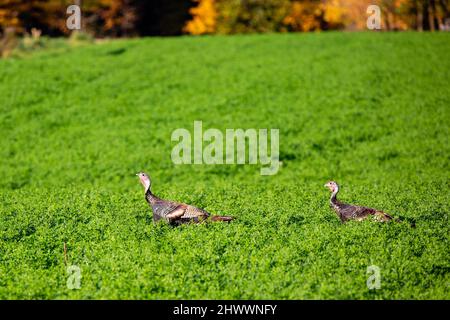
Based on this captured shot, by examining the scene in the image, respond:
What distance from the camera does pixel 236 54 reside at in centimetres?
3061

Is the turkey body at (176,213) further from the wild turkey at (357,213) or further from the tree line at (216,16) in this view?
the tree line at (216,16)

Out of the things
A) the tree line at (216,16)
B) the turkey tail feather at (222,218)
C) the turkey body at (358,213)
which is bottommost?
the turkey tail feather at (222,218)

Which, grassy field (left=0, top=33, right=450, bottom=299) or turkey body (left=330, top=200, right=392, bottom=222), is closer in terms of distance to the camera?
grassy field (left=0, top=33, right=450, bottom=299)

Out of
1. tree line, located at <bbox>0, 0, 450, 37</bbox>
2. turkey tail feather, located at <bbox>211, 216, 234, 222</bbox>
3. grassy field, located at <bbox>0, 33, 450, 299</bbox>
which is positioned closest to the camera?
grassy field, located at <bbox>0, 33, 450, 299</bbox>

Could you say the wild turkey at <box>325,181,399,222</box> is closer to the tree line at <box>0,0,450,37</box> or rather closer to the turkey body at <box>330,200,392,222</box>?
the turkey body at <box>330,200,392,222</box>

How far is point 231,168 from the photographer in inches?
701

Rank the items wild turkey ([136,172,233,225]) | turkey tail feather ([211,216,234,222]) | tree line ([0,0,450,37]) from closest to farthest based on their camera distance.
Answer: wild turkey ([136,172,233,225]) < turkey tail feather ([211,216,234,222]) < tree line ([0,0,450,37])

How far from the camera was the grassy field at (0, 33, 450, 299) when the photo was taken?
8141 mm

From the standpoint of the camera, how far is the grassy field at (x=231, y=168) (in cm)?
814

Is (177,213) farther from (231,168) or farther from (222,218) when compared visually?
(231,168)

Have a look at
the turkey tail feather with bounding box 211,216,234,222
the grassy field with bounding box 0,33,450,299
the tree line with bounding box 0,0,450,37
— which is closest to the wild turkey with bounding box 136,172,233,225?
the turkey tail feather with bounding box 211,216,234,222

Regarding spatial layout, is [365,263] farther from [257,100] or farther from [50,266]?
[257,100]

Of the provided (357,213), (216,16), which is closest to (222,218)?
(357,213)

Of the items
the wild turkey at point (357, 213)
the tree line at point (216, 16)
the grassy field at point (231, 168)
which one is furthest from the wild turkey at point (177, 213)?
the tree line at point (216, 16)
